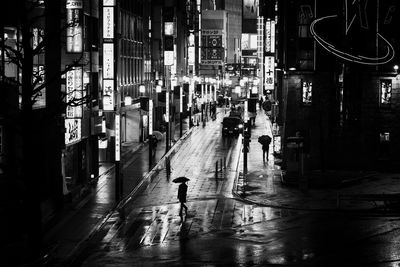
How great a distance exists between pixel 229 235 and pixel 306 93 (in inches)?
976

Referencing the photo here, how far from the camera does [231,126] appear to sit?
83.2 m

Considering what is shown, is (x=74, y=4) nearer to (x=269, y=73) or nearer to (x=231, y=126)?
(x=269, y=73)

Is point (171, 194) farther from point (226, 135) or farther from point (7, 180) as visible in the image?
point (226, 135)

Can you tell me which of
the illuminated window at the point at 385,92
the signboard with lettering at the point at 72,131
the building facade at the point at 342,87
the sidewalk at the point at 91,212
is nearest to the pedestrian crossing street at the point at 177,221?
the sidewalk at the point at 91,212

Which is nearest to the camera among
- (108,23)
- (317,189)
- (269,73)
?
(317,189)

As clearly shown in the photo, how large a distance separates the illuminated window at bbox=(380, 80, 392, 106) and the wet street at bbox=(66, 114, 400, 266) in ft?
49.2

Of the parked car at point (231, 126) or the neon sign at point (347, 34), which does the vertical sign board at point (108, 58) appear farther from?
the parked car at point (231, 126)


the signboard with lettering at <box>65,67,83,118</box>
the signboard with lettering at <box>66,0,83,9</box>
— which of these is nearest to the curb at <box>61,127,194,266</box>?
the signboard with lettering at <box>65,67,83,118</box>

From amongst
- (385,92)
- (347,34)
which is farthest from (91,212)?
(385,92)

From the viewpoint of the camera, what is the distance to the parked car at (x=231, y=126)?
83.0 metres

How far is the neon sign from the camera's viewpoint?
53125mm

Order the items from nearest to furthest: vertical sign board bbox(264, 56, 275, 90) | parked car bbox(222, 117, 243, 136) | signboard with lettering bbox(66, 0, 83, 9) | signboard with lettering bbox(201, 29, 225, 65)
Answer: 1. signboard with lettering bbox(66, 0, 83, 9)
2. vertical sign board bbox(264, 56, 275, 90)
3. parked car bbox(222, 117, 243, 136)
4. signboard with lettering bbox(201, 29, 225, 65)

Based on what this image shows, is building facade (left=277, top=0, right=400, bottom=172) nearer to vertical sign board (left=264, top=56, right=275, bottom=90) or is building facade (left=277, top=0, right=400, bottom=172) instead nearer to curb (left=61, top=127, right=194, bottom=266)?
curb (left=61, top=127, right=194, bottom=266)

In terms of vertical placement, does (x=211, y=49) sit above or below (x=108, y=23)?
above
